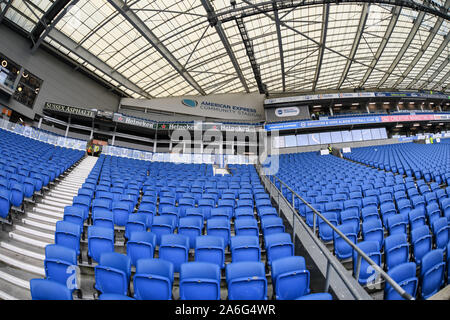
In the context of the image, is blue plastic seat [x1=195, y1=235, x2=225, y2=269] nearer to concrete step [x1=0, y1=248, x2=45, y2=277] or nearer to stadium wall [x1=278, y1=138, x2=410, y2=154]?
concrete step [x1=0, y1=248, x2=45, y2=277]

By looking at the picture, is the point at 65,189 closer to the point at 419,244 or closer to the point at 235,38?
the point at 419,244

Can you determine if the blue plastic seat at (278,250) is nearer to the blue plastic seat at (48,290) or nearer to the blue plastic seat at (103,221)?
the blue plastic seat at (48,290)

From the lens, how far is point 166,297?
8.11ft

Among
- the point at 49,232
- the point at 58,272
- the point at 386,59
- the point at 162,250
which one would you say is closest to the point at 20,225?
the point at 49,232

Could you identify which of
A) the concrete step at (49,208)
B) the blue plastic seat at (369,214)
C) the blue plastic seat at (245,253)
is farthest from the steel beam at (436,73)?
the concrete step at (49,208)

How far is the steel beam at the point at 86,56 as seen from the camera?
1635 cm

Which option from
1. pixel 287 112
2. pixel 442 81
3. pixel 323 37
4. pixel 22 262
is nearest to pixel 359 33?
pixel 323 37

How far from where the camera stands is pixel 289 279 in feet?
8.57

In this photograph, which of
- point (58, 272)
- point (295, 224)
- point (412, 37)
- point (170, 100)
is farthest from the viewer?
point (170, 100)

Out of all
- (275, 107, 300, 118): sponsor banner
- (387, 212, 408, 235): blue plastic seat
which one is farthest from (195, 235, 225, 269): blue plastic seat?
(275, 107, 300, 118): sponsor banner

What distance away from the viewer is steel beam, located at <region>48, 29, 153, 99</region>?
53.6ft

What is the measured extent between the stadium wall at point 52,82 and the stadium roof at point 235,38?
120 cm
